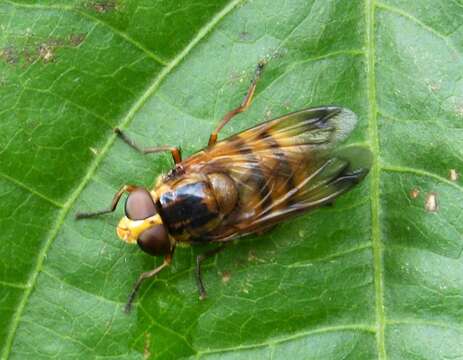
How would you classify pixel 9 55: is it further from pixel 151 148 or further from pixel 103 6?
pixel 151 148

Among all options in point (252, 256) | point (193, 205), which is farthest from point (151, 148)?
point (252, 256)

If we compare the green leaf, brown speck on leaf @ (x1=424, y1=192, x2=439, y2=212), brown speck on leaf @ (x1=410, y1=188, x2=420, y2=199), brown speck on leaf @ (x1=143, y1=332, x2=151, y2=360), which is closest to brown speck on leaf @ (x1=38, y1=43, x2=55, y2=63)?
the green leaf

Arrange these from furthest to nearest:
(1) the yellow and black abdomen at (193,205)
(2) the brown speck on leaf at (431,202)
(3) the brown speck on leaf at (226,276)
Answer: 1. (3) the brown speck on leaf at (226,276)
2. (1) the yellow and black abdomen at (193,205)
3. (2) the brown speck on leaf at (431,202)

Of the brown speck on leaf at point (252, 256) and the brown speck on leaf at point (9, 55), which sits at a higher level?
the brown speck on leaf at point (9, 55)

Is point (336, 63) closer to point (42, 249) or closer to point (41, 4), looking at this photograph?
point (41, 4)

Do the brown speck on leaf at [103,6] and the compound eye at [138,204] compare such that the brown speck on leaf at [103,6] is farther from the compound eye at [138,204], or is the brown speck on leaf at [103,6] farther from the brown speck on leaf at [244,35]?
the compound eye at [138,204]

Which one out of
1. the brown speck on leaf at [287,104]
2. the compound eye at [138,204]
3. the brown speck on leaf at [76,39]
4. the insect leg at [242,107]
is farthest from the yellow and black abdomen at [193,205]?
the brown speck on leaf at [76,39]
